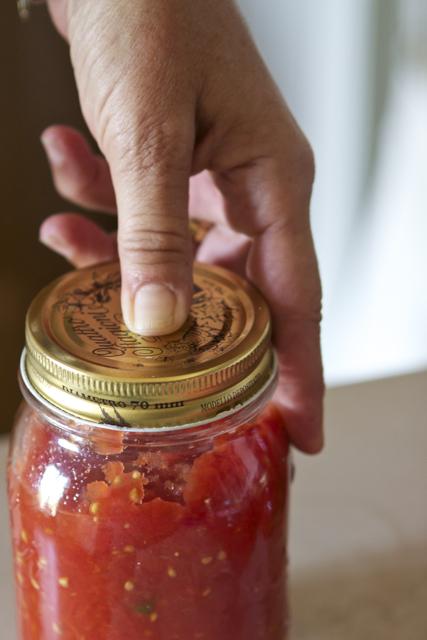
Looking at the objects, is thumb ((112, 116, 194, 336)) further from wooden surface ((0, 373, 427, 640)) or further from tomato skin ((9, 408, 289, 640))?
wooden surface ((0, 373, 427, 640))

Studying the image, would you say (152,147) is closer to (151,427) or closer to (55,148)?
(151,427)

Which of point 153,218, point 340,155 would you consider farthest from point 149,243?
point 340,155

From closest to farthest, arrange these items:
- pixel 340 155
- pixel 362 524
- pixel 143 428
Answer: pixel 143 428 → pixel 362 524 → pixel 340 155

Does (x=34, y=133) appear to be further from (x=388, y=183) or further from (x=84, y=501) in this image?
(x=84, y=501)

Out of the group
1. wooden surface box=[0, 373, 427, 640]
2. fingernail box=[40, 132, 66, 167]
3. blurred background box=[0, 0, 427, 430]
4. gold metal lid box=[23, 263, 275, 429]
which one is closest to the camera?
gold metal lid box=[23, 263, 275, 429]

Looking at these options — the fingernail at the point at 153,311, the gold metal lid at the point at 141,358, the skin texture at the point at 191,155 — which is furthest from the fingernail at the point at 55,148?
the fingernail at the point at 153,311

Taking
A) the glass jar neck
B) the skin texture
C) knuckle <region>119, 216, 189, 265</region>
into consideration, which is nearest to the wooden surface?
the skin texture
